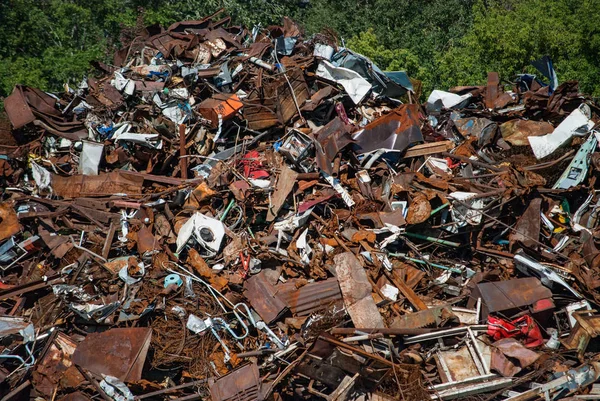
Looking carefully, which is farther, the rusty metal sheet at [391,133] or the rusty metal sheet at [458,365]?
the rusty metal sheet at [391,133]

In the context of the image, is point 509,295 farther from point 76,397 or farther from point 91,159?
point 91,159

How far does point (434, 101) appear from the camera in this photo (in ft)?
33.5

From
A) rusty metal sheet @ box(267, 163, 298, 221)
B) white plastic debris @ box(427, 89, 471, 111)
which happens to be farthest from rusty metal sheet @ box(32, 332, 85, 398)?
white plastic debris @ box(427, 89, 471, 111)

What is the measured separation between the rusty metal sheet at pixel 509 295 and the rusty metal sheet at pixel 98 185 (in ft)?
18.4

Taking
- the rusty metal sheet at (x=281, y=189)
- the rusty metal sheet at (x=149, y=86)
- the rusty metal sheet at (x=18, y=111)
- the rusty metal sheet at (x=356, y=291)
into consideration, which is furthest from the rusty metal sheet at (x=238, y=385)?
the rusty metal sheet at (x=18, y=111)

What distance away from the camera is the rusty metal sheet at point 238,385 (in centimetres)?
656

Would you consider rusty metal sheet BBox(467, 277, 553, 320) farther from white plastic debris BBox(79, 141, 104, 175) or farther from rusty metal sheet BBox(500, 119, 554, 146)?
white plastic debris BBox(79, 141, 104, 175)

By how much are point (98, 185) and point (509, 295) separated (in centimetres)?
668

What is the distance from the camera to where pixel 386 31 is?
19.2m

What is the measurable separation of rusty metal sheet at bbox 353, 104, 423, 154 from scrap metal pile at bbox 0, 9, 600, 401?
39mm

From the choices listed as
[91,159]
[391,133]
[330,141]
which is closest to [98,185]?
[91,159]

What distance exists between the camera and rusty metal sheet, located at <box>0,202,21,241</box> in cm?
825

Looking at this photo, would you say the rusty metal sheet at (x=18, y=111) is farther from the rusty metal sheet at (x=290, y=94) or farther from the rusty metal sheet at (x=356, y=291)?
the rusty metal sheet at (x=356, y=291)

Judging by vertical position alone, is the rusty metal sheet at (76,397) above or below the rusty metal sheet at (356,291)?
below
